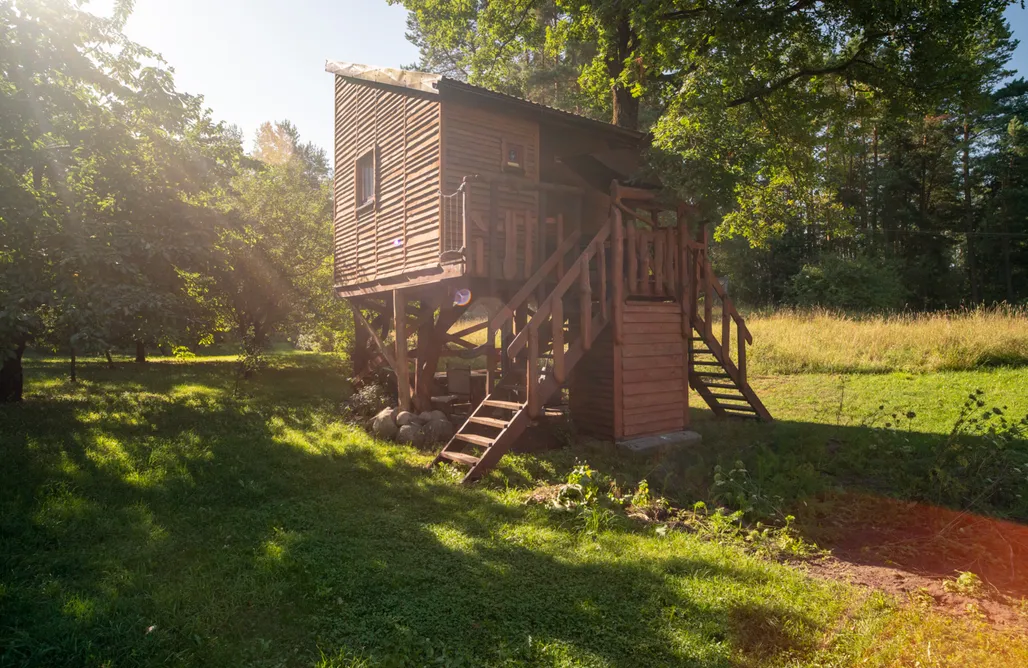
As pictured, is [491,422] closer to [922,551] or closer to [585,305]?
[585,305]

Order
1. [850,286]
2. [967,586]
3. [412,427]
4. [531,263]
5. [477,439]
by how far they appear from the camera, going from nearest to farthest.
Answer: [967,586] < [477,439] < [531,263] < [412,427] < [850,286]

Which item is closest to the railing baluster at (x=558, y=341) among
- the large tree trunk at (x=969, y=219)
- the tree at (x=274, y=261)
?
the tree at (x=274, y=261)

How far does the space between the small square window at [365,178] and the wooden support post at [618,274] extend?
22.1 feet

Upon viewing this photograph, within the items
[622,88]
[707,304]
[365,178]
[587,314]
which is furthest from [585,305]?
[622,88]

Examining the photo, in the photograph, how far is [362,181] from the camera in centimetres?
1498

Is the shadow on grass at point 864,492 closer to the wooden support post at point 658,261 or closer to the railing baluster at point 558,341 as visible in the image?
the railing baluster at point 558,341

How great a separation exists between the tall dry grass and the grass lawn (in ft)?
24.3

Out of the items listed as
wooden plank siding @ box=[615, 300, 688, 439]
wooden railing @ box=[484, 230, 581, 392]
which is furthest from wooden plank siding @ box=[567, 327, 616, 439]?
wooden railing @ box=[484, 230, 581, 392]

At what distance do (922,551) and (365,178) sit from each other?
1353 cm

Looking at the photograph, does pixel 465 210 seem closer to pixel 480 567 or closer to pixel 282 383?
pixel 480 567

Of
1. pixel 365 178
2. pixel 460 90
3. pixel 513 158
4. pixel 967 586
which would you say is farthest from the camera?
pixel 365 178

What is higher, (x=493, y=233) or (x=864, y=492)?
(x=493, y=233)

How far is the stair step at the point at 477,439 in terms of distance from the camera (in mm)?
8664

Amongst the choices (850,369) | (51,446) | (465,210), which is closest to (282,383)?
(51,446)
